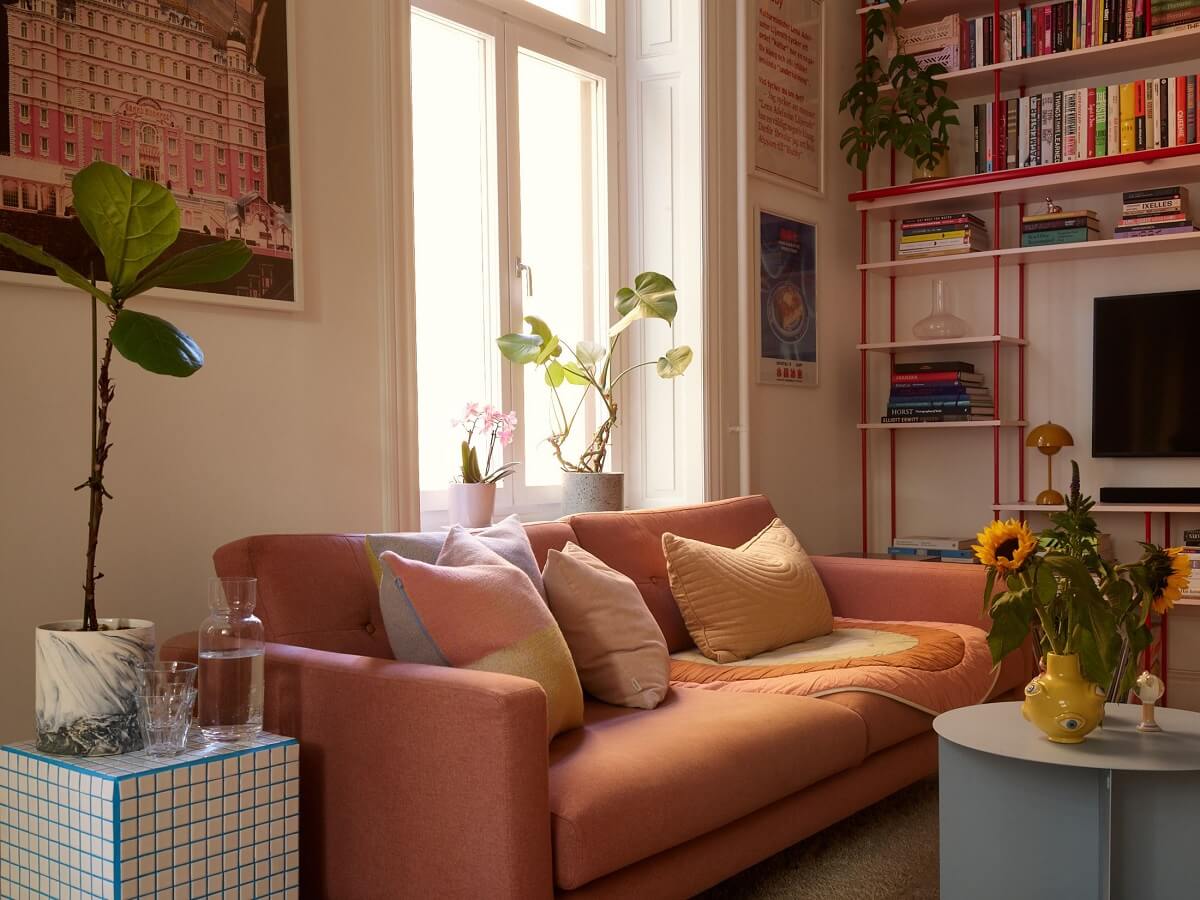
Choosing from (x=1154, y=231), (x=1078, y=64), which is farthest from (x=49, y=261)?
(x=1078, y=64)

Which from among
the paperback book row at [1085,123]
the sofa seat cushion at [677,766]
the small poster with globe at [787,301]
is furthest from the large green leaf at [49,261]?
the paperback book row at [1085,123]

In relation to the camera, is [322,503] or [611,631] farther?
[322,503]

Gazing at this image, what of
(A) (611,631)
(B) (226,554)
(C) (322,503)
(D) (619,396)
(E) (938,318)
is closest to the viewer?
(B) (226,554)

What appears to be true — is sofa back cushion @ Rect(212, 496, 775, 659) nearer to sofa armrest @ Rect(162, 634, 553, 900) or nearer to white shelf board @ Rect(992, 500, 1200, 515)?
sofa armrest @ Rect(162, 634, 553, 900)

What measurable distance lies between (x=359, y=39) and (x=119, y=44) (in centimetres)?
68

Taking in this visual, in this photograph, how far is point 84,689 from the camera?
194 cm

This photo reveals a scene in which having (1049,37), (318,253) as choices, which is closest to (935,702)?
(318,253)

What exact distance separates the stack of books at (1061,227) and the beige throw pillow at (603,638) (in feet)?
8.81

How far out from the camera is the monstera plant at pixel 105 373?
6.32ft

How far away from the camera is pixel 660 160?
14.2 ft

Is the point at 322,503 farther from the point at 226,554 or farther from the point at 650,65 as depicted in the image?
the point at 650,65

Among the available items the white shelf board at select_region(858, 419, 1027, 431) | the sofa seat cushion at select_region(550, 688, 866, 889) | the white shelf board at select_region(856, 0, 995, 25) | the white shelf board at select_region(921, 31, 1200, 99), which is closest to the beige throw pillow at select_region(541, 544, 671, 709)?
the sofa seat cushion at select_region(550, 688, 866, 889)

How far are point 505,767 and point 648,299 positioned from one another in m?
2.01

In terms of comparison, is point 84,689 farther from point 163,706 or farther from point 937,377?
point 937,377
